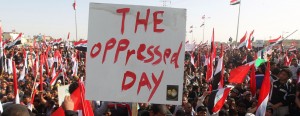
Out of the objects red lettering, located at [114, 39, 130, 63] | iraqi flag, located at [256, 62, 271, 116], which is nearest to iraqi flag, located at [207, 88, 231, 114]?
iraqi flag, located at [256, 62, 271, 116]

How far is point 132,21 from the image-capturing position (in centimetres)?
281

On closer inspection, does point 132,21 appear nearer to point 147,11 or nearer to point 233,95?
point 147,11

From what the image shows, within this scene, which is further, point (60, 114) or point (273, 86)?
point (273, 86)

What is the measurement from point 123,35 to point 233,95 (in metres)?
4.50

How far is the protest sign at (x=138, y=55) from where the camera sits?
109 inches

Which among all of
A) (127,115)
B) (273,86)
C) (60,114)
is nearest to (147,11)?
(60,114)

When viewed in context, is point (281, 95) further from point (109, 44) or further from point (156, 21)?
point (109, 44)

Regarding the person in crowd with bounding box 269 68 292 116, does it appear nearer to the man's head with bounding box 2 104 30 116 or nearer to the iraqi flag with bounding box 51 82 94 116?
the iraqi flag with bounding box 51 82 94 116

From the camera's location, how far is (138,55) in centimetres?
282

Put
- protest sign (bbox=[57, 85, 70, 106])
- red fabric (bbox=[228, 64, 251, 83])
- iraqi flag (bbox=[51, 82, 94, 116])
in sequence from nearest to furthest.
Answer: iraqi flag (bbox=[51, 82, 94, 116]) < protest sign (bbox=[57, 85, 70, 106]) < red fabric (bbox=[228, 64, 251, 83])

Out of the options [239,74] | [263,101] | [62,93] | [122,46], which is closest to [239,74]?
[239,74]

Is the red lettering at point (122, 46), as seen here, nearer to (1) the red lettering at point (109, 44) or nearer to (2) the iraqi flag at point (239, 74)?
(1) the red lettering at point (109, 44)

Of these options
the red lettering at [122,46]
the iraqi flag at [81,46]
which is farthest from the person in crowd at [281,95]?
the iraqi flag at [81,46]

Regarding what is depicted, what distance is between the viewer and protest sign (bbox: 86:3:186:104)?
109 inches
